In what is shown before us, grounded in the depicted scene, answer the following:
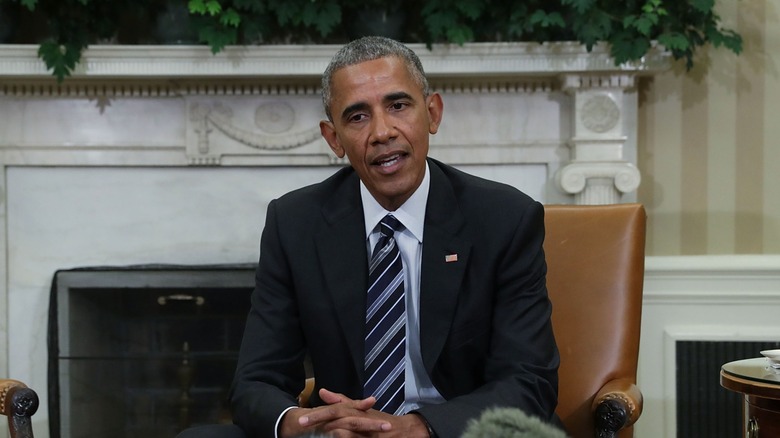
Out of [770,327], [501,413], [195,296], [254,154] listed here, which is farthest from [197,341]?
[501,413]

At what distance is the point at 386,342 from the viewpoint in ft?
5.78

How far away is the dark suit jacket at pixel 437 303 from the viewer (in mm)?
1722

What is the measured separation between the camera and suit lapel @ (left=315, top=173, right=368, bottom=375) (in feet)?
5.77

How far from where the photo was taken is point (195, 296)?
333 cm

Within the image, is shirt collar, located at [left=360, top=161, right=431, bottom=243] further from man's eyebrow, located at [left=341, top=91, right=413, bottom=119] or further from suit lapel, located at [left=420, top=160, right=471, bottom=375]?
man's eyebrow, located at [left=341, top=91, right=413, bottom=119]

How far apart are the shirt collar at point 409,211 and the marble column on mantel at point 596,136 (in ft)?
4.56

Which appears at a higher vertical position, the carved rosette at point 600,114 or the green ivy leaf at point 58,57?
the green ivy leaf at point 58,57

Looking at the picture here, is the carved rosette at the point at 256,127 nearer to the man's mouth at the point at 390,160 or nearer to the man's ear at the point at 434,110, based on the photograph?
the man's ear at the point at 434,110

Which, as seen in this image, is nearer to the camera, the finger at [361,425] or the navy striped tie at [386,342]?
the finger at [361,425]

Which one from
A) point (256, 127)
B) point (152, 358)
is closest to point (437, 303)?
point (256, 127)

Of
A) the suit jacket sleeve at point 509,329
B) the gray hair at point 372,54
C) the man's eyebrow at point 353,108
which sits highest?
the gray hair at point 372,54

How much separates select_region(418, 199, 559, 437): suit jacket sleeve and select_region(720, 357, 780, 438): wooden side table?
0.39 metres

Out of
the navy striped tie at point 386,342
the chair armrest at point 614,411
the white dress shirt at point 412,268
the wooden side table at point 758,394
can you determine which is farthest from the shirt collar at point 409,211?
the wooden side table at point 758,394

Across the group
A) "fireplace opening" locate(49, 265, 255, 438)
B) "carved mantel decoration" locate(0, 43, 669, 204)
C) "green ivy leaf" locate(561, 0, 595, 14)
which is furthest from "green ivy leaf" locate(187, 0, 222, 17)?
"green ivy leaf" locate(561, 0, 595, 14)
